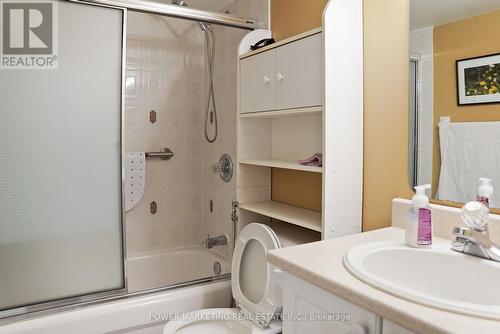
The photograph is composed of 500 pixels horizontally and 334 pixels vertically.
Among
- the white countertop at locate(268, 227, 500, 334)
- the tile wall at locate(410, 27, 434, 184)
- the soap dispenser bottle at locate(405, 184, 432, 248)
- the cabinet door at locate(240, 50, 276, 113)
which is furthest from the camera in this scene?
the cabinet door at locate(240, 50, 276, 113)

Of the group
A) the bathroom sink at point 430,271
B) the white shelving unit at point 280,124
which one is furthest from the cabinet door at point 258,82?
the bathroom sink at point 430,271

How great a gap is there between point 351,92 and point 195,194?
1857 mm

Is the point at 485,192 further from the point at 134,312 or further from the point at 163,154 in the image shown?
the point at 163,154

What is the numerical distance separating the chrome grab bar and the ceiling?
1.95m

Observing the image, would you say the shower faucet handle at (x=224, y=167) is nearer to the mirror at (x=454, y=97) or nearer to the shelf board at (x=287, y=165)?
the shelf board at (x=287, y=165)

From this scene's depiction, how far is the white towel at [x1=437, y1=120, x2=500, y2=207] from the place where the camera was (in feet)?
3.92

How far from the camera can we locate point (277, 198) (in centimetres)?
213

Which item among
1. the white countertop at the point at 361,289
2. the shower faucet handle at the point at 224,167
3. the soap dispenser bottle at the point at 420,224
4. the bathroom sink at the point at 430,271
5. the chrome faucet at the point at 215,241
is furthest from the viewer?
the shower faucet handle at the point at 224,167

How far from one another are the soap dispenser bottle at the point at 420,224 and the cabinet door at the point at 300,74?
0.54 metres

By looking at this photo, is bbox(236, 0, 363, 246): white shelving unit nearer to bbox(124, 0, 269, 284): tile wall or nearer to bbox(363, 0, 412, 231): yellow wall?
bbox(363, 0, 412, 231): yellow wall

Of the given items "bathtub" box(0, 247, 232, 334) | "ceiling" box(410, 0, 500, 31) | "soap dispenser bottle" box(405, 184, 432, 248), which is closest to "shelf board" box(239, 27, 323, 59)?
"ceiling" box(410, 0, 500, 31)

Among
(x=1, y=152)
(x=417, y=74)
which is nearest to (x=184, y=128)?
(x=1, y=152)

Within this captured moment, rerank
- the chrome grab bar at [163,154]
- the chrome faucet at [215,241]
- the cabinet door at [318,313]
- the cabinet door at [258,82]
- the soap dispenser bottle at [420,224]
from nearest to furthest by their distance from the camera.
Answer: the cabinet door at [318,313], the soap dispenser bottle at [420,224], the cabinet door at [258,82], the chrome faucet at [215,241], the chrome grab bar at [163,154]

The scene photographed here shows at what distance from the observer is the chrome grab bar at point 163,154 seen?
2.77 metres
